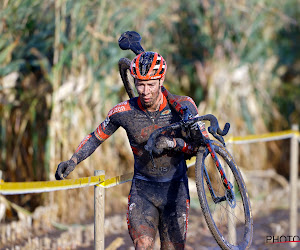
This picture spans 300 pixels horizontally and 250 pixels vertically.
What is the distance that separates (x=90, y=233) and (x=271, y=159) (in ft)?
14.5

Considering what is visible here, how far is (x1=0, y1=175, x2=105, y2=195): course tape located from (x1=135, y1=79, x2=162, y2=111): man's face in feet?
2.05

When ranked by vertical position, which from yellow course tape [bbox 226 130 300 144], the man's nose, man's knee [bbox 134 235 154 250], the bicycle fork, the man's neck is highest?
the man's nose

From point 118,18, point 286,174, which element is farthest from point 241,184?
point 286,174

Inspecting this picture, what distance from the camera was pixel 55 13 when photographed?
278 inches

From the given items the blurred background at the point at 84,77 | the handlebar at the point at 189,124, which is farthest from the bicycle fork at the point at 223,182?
the blurred background at the point at 84,77

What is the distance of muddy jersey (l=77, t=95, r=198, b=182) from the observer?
3924 millimetres

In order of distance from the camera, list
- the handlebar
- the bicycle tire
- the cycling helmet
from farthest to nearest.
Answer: the bicycle tire
the cycling helmet
the handlebar

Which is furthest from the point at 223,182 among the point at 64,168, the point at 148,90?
the point at 64,168

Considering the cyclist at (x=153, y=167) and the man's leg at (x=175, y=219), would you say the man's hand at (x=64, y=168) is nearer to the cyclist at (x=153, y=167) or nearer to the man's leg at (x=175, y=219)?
the cyclist at (x=153, y=167)

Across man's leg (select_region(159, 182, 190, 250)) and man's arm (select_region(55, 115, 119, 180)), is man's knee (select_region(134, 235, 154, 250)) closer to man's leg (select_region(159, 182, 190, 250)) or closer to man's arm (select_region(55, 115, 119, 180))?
man's leg (select_region(159, 182, 190, 250))

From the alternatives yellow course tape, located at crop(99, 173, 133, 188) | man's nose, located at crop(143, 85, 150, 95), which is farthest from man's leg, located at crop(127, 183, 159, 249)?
man's nose, located at crop(143, 85, 150, 95)

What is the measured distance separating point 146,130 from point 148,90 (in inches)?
12.4

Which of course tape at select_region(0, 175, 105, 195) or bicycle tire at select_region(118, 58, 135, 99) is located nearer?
course tape at select_region(0, 175, 105, 195)

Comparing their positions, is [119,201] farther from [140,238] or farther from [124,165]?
[140,238]
